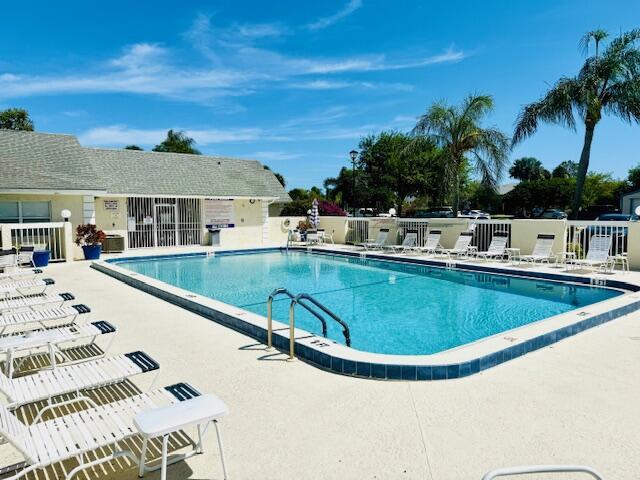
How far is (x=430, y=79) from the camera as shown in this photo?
2397cm

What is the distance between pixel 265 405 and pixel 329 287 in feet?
26.0

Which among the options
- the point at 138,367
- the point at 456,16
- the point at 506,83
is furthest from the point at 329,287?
the point at 506,83

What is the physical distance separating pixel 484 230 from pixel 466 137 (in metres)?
5.53

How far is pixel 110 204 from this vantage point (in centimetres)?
1997

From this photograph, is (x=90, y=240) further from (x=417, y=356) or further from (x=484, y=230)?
(x=417, y=356)

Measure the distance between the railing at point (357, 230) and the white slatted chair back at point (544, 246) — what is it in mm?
8236

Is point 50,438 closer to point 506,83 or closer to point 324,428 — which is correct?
point 324,428

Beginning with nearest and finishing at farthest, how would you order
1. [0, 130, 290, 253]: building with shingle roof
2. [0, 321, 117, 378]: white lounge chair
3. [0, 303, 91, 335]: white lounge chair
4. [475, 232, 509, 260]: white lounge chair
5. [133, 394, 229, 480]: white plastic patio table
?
[133, 394, 229, 480]: white plastic patio table → [0, 321, 117, 378]: white lounge chair → [0, 303, 91, 335]: white lounge chair → [475, 232, 509, 260]: white lounge chair → [0, 130, 290, 253]: building with shingle roof

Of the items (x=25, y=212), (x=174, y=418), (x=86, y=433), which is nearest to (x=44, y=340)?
(x=86, y=433)

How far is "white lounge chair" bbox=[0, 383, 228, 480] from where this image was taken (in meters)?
2.64

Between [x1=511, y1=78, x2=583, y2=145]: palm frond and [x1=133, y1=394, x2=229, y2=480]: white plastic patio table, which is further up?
[x1=511, y1=78, x2=583, y2=145]: palm frond

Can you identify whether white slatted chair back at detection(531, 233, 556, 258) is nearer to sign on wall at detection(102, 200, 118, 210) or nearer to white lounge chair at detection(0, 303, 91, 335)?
white lounge chair at detection(0, 303, 91, 335)

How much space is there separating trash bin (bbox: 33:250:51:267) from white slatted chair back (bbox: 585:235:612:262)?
16.8 metres

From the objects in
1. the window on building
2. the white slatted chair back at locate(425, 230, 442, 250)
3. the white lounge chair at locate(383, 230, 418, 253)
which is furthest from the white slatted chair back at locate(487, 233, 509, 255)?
the window on building
